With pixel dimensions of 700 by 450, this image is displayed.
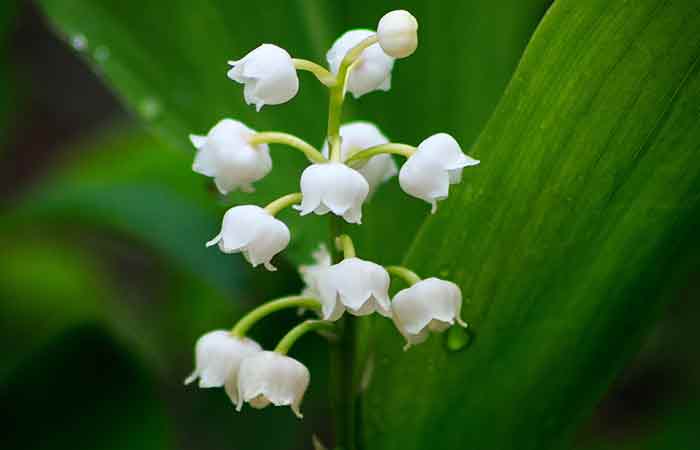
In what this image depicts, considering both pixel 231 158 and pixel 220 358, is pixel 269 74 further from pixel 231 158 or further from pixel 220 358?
pixel 220 358

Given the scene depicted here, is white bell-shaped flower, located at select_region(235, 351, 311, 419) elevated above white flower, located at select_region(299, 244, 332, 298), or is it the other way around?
white flower, located at select_region(299, 244, 332, 298)

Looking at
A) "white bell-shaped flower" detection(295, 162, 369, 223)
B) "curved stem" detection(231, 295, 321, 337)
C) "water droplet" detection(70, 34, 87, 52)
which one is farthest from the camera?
"water droplet" detection(70, 34, 87, 52)

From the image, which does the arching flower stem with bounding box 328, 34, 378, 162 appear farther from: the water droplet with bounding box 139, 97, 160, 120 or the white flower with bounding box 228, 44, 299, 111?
the water droplet with bounding box 139, 97, 160, 120

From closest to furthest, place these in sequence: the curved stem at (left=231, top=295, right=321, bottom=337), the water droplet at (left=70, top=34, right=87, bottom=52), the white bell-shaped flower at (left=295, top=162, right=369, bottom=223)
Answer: the white bell-shaped flower at (left=295, top=162, right=369, bottom=223)
the curved stem at (left=231, top=295, right=321, bottom=337)
the water droplet at (left=70, top=34, right=87, bottom=52)

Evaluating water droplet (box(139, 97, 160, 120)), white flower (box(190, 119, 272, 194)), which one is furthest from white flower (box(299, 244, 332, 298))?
water droplet (box(139, 97, 160, 120))

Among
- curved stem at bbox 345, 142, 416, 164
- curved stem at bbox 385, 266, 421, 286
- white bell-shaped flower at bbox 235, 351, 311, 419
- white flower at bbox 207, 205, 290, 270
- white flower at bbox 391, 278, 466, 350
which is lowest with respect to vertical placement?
white bell-shaped flower at bbox 235, 351, 311, 419

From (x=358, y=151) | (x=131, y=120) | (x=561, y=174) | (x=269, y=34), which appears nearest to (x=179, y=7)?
(x=269, y=34)

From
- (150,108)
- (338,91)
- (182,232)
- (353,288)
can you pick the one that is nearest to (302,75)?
(150,108)

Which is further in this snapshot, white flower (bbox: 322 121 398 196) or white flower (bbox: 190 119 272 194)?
white flower (bbox: 322 121 398 196)
